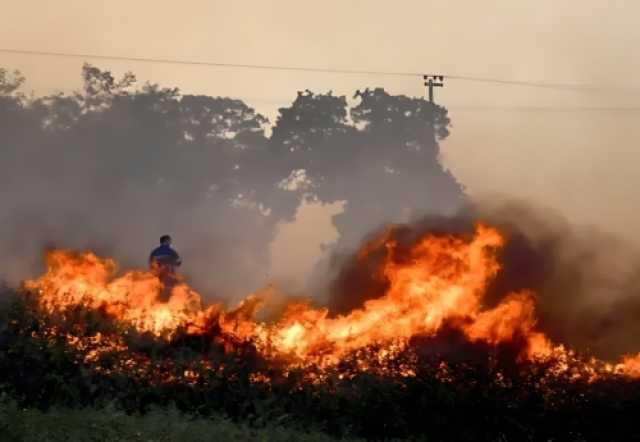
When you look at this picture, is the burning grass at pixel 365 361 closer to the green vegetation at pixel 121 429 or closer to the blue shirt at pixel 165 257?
the green vegetation at pixel 121 429

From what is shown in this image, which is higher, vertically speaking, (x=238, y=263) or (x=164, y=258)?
(x=238, y=263)

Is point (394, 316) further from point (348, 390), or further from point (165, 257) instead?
point (165, 257)

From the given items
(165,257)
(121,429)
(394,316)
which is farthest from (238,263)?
(121,429)

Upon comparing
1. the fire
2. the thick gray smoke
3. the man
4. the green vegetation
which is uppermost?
the thick gray smoke

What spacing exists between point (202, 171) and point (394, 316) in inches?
2602

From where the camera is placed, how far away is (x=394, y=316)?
24.6 metres

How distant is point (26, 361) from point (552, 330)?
28.6ft

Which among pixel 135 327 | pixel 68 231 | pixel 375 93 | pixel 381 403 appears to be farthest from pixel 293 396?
pixel 375 93

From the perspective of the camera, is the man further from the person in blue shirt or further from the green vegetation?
the green vegetation

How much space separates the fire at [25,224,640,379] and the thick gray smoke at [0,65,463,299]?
47.9 meters

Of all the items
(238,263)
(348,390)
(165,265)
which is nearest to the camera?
(348,390)

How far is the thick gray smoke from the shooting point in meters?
79.0

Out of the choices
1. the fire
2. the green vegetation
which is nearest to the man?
the fire

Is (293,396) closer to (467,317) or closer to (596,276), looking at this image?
(467,317)
